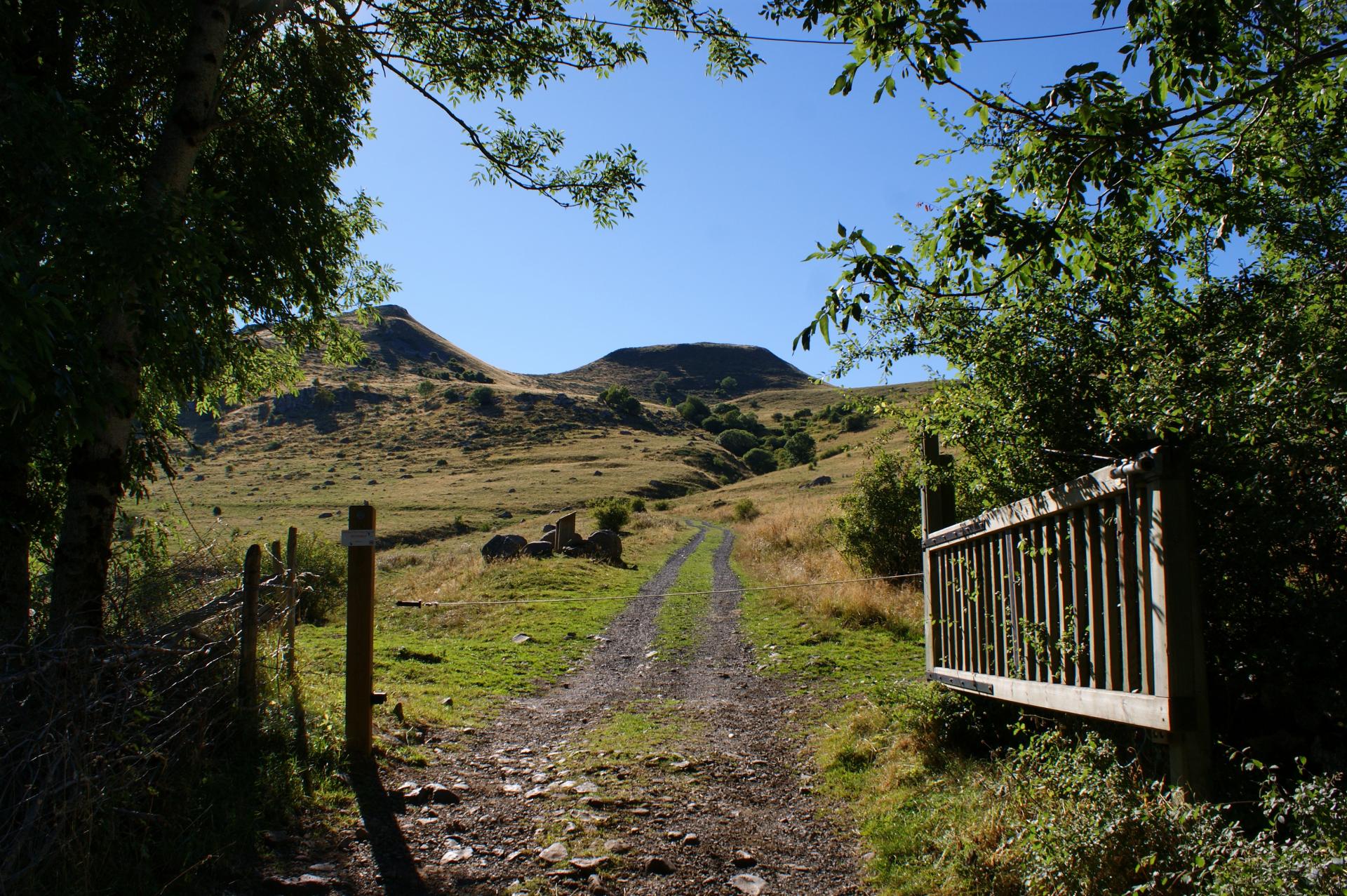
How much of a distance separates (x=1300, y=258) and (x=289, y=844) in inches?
276

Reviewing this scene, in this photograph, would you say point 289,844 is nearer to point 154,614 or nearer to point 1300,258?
point 154,614

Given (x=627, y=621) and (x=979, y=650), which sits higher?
(x=979, y=650)

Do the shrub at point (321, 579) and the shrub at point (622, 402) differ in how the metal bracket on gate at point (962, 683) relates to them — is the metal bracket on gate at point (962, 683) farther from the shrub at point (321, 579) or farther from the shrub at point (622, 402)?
the shrub at point (622, 402)

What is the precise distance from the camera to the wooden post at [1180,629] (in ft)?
10.9

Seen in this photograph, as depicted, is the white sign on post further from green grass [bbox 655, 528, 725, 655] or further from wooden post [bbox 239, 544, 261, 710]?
green grass [bbox 655, 528, 725, 655]

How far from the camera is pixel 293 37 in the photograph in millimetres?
7844

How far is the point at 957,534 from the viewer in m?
6.09

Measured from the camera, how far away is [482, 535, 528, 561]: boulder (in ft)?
79.8

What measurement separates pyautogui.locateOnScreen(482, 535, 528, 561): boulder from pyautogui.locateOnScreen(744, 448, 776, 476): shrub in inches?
3266

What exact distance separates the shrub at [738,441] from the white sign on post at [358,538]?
110 meters

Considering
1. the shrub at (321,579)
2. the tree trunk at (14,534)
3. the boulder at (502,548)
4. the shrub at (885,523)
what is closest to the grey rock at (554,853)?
the tree trunk at (14,534)

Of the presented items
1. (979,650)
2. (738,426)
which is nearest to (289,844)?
(979,650)

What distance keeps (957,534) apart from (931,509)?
0.98m

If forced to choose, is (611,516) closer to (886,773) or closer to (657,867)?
(886,773)
